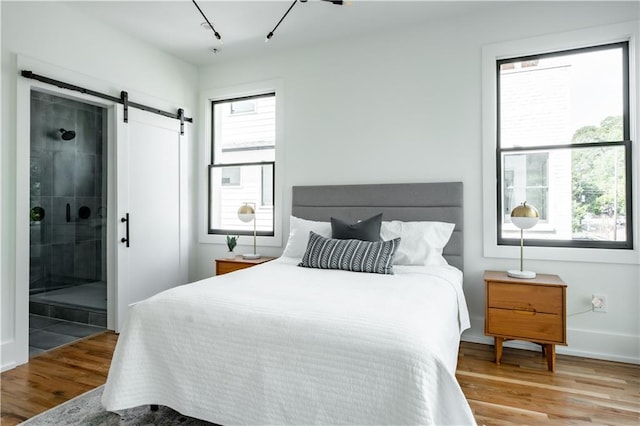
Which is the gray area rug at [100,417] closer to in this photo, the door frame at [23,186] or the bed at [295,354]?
the bed at [295,354]

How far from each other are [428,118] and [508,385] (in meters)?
2.25

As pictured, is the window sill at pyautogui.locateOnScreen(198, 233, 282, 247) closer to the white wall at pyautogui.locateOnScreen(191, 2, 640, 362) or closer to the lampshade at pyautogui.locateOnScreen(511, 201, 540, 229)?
the white wall at pyautogui.locateOnScreen(191, 2, 640, 362)

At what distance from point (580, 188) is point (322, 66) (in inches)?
104

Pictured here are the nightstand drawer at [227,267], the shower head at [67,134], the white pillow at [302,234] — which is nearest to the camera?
the white pillow at [302,234]

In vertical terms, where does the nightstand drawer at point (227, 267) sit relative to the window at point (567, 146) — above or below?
below

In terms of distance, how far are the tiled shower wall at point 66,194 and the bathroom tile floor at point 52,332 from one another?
22.7 inches

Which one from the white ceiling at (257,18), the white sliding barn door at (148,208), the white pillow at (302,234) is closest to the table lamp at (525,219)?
the white pillow at (302,234)

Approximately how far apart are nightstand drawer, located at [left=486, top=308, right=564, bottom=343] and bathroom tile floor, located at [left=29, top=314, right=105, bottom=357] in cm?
354

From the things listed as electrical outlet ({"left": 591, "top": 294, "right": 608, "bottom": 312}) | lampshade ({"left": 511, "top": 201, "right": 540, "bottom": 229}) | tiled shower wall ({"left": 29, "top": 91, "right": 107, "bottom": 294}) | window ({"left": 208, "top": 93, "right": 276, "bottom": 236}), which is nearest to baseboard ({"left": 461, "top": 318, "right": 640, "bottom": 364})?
electrical outlet ({"left": 591, "top": 294, "right": 608, "bottom": 312})

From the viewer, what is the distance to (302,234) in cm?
334

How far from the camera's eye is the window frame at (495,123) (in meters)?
2.79

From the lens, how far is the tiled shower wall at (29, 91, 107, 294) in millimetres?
4195

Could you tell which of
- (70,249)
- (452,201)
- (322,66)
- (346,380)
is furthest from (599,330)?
(70,249)

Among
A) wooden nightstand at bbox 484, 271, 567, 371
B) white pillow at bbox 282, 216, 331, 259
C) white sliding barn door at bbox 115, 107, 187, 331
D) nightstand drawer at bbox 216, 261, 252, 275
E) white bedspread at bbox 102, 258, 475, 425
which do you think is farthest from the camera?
nightstand drawer at bbox 216, 261, 252, 275
